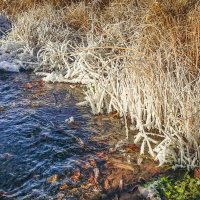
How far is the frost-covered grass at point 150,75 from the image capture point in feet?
14.6

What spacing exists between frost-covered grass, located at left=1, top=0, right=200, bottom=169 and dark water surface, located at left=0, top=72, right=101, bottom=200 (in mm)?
506

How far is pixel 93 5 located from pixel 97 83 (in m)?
5.06

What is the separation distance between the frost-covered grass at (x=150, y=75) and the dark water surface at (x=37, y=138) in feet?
1.66

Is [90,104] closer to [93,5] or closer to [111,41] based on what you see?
[111,41]

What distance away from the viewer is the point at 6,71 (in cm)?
830

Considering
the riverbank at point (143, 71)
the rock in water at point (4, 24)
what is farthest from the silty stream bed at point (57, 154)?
the rock in water at point (4, 24)

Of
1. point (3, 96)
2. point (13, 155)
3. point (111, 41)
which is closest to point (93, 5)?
point (111, 41)

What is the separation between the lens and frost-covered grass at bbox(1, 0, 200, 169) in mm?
4449

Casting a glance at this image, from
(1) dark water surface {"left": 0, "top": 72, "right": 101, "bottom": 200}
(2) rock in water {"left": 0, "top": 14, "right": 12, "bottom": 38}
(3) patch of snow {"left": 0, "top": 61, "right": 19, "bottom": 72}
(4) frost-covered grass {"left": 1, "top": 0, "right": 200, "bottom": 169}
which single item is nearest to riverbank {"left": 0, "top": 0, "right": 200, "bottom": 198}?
(4) frost-covered grass {"left": 1, "top": 0, "right": 200, "bottom": 169}

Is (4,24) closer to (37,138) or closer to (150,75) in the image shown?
(37,138)

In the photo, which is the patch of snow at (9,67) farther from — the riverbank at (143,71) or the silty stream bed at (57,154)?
the silty stream bed at (57,154)

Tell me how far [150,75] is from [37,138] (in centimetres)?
173

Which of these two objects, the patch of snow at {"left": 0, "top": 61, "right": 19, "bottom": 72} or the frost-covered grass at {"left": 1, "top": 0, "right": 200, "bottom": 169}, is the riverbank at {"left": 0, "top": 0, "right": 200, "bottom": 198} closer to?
the frost-covered grass at {"left": 1, "top": 0, "right": 200, "bottom": 169}

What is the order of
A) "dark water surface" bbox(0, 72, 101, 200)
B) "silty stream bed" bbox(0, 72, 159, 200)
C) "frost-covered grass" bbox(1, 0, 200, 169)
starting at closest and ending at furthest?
"silty stream bed" bbox(0, 72, 159, 200) → "dark water surface" bbox(0, 72, 101, 200) → "frost-covered grass" bbox(1, 0, 200, 169)
